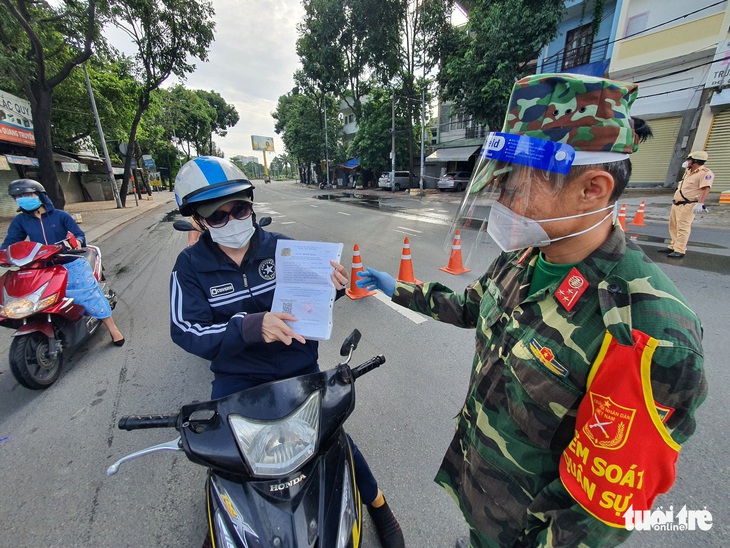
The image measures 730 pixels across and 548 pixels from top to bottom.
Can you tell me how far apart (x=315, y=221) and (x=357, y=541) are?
1079 centimetres

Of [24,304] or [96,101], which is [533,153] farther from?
[96,101]

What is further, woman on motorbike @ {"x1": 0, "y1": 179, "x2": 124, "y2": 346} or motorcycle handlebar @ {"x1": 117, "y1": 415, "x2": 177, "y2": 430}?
woman on motorbike @ {"x1": 0, "y1": 179, "x2": 124, "y2": 346}

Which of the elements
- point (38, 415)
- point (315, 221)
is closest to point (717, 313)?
point (38, 415)

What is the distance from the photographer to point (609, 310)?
0.74m

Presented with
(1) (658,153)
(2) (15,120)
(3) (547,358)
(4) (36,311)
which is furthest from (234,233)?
(1) (658,153)


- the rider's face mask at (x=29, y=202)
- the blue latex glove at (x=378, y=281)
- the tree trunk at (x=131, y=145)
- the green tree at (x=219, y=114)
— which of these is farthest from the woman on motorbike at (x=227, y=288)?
the green tree at (x=219, y=114)

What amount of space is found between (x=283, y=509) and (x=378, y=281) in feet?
3.21

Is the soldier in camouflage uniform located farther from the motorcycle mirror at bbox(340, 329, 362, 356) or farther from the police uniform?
the police uniform

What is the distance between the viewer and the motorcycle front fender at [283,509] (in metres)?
1.01

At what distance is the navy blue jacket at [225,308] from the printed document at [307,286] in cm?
26

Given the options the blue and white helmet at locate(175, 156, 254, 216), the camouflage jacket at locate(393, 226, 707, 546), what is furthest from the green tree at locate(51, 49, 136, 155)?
the camouflage jacket at locate(393, 226, 707, 546)

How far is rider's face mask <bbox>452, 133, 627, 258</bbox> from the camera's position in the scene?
2.87 ft

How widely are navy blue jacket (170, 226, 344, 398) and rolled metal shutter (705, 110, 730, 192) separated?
17400 millimetres

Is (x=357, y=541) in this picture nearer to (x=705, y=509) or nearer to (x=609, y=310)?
(x=609, y=310)
